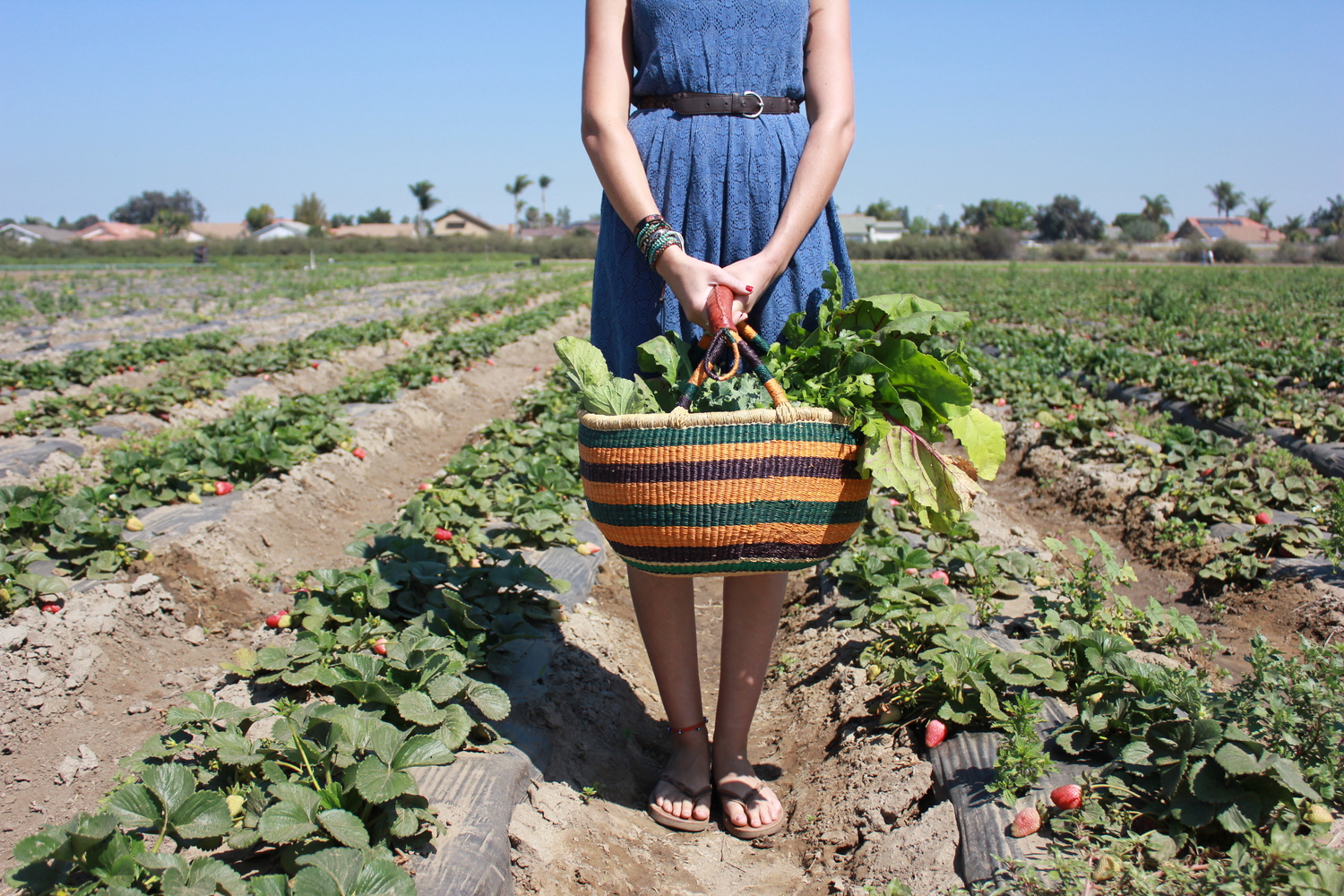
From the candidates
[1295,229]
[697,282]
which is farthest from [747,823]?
[1295,229]

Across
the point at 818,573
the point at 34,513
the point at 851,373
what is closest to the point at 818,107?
the point at 851,373

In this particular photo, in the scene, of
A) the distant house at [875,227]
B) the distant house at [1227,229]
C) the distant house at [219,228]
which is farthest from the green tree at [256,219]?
the distant house at [1227,229]

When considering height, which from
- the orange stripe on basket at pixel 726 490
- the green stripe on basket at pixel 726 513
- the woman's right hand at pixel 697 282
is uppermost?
the woman's right hand at pixel 697 282

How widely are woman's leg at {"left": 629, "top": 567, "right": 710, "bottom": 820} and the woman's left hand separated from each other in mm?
647

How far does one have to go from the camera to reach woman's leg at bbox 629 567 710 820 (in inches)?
78.9

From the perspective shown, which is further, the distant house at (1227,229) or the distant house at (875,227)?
the distant house at (875,227)

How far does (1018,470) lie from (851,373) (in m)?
4.47

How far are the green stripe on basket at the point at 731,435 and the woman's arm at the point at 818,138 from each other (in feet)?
1.02

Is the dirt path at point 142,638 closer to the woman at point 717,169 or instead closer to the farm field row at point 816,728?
the farm field row at point 816,728

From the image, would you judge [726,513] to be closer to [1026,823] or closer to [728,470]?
[728,470]

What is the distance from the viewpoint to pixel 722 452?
1.56 m

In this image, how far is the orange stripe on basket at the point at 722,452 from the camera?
155cm

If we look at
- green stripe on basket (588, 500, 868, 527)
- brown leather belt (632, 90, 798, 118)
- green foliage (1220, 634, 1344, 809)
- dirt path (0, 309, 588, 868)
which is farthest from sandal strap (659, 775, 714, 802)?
brown leather belt (632, 90, 798, 118)

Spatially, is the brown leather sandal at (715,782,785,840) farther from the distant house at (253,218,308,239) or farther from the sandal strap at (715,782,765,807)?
the distant house at (253,218,308,239)
